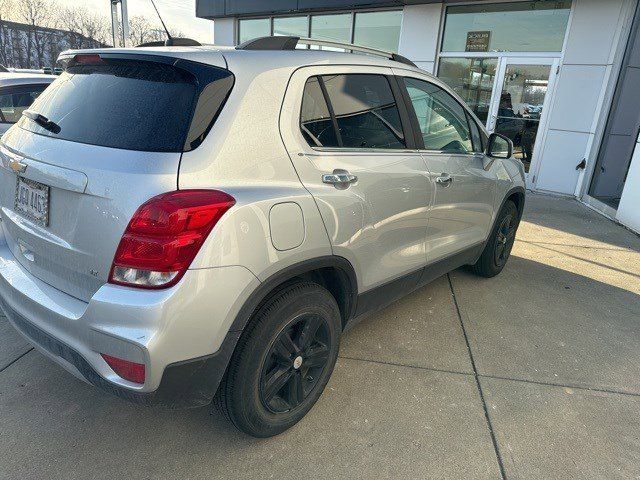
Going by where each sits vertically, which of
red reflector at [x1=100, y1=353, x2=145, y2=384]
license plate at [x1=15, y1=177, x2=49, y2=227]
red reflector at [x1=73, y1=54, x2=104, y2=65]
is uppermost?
red reflector at [x1=73, y1=54, x2=104, y2=65]

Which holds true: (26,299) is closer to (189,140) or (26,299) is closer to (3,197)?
Result: (3,197)

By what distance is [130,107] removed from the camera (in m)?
1.97

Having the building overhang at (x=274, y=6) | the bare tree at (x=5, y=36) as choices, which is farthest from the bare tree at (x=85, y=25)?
the building overhang at (x=274, y=6)

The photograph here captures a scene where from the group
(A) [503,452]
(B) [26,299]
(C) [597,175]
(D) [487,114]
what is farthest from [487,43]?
(B) [26,299]

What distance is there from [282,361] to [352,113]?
137 cm

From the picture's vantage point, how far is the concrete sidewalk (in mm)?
2186

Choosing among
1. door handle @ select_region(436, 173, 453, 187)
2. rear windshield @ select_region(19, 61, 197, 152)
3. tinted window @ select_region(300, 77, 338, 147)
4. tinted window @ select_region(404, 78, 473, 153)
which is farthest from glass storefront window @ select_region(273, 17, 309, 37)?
rear windshield @ select_region(19, 61, 197, 152)

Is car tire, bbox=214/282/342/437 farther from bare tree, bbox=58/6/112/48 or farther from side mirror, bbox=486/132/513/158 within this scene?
bare tree, bbox=58/6/112/48

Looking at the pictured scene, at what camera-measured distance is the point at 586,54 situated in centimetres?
786

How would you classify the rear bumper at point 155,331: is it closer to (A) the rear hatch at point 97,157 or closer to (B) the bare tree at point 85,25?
(A) the rear hatch at point 97,157

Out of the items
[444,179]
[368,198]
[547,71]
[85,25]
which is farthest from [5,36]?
[368,198]

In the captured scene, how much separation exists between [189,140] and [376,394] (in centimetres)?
179

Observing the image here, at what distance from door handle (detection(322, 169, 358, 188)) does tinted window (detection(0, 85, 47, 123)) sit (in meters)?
4.94

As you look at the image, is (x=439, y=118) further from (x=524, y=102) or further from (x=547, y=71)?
(x=524, y=102)
